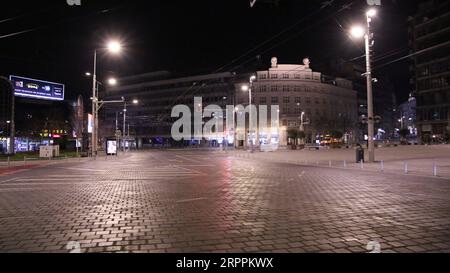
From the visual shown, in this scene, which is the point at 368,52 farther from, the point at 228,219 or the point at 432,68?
the point at 432,68

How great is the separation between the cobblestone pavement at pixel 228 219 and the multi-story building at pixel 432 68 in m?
77.0

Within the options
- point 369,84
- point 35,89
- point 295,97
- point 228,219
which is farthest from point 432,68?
point 228,219

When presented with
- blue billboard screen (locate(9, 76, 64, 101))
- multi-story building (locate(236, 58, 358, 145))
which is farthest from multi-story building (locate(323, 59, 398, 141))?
blue billboard screen (locate(9, 76, 64, 101))

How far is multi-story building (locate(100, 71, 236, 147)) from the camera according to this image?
99.8 metres

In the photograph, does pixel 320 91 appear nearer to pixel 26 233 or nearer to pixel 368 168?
pixel 368 168

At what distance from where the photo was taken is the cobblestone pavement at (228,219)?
571cm

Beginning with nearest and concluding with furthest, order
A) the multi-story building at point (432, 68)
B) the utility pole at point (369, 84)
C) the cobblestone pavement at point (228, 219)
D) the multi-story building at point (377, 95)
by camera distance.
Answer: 1. the cobblestone pavement at point (228, 219)
2. the utility pole at point (369, 84)
3. the multi-story building at point (432, 68)
4. the multi-story building at point (377, 95)

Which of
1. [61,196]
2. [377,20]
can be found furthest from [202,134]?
[61,196]

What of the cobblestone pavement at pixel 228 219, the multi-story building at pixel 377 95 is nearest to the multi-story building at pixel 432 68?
the multi-story building at pixel 377 95

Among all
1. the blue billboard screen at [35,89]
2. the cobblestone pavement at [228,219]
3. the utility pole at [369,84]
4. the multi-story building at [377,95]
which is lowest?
the cobblestone pavement at [228,219]

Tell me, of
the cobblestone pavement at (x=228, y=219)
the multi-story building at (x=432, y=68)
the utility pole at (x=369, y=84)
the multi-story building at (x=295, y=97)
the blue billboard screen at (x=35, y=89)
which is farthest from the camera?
the multi-story building at (x=295, y=97)

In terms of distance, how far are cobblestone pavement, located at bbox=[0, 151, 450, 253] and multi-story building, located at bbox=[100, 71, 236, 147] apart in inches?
3348

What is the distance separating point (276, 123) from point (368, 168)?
233 feet

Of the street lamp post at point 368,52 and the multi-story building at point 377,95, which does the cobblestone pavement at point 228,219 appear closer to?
the street lamp post at point 368,52
